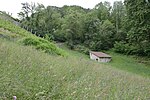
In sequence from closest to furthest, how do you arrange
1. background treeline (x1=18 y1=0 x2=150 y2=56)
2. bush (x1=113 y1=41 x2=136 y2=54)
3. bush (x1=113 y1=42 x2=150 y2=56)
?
bush (x1=113 y1=42 x2=150 y2=56) < bush (x1=113 y1=41 x2=136 y2=54) < background treeline (x1=18 y1=0 x2=150 y2=56)

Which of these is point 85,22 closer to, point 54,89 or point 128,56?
→ point 128,56

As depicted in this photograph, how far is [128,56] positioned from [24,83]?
52.3 meters

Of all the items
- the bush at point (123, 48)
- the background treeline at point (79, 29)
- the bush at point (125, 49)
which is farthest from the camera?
the background treeline at point (79, 29)

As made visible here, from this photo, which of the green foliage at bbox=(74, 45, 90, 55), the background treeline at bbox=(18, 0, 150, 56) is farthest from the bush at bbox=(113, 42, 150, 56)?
the green foliage at bbox=(74, 45, 90, 55)

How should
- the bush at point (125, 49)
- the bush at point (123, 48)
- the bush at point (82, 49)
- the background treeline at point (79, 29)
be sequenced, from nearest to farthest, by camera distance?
1. the bush at point (125, 49)
2. the bush at point (123, 48)
3. the bush at point (82, 49)
4. the background treeline at point (79, 29)

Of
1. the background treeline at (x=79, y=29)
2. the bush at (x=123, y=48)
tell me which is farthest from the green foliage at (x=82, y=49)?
the bush at (x=123, y=48)

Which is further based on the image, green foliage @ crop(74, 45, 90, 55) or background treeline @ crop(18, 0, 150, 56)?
background treeline @ crop(18, 0, 150, 56)

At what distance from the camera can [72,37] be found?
63188mm

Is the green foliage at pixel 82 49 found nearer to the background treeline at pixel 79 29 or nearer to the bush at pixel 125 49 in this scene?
the background treeline at pixel 79 29

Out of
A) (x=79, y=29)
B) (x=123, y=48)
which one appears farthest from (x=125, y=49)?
(x=79, y=29)

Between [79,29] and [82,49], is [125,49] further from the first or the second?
[79,29]

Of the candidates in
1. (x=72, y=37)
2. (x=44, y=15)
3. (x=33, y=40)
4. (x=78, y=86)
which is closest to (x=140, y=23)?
(x=33, y=40)

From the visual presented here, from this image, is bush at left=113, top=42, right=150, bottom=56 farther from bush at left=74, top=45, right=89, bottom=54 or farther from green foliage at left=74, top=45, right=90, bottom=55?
bush at left=74, top=45, right=89, bottom=54

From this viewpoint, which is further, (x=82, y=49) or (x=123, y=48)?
(x=123, y=48)
